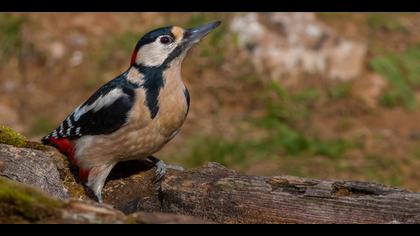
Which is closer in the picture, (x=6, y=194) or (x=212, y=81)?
(x=6, y=194)

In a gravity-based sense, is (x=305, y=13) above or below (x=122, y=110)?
above

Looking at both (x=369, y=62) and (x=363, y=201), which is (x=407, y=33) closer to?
(x=369, y=62)

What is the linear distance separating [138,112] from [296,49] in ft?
14.0

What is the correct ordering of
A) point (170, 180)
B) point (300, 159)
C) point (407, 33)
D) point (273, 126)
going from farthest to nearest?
1. point (407, 33)
2. point (273, 126)
3. point (300, 159)
4. point (170, 180)

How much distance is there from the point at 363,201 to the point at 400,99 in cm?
442

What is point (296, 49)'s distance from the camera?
27.5ft

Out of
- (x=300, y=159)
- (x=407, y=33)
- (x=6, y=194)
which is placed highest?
(x=407, y=33)

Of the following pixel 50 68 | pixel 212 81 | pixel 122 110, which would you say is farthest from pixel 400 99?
pixel 122 110

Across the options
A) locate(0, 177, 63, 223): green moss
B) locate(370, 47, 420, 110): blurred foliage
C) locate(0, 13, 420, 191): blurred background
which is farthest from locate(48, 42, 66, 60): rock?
locate(0, 177, 63, 223): green moss

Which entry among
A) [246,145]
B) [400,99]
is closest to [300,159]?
[246,145]

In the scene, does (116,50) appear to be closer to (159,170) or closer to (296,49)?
(296,49)

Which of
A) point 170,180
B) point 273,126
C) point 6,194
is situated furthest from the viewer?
point 273,126

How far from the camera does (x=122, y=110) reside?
4.39 m

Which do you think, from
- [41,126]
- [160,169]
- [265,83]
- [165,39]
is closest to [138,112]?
[160,169]
